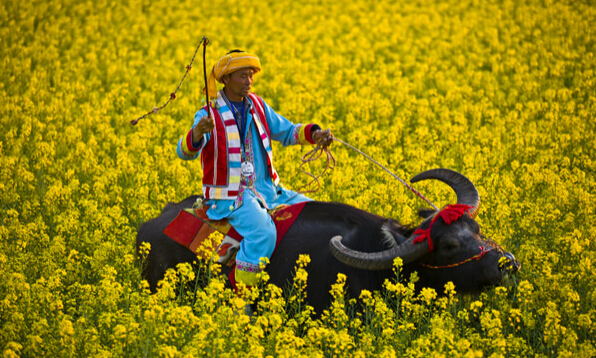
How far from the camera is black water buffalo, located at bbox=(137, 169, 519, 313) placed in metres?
4.46

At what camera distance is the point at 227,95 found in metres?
5.12

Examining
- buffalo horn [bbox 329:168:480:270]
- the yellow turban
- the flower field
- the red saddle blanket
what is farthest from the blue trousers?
the yellow turban

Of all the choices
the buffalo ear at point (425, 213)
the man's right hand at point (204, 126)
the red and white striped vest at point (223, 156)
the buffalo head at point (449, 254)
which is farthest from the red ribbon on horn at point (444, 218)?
the man's right hand at point (204, 126)

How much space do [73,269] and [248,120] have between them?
1.79 metres

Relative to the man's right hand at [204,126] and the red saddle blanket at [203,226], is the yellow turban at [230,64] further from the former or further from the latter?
the red saddle blanket at [203,226]

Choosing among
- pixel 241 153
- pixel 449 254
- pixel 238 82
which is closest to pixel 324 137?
pixel 241 153

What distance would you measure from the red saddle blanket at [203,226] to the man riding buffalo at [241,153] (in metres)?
0.07

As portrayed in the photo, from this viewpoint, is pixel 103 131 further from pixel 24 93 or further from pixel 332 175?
pixel 332 175

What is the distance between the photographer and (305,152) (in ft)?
28.2

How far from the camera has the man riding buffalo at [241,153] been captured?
4.86 meters

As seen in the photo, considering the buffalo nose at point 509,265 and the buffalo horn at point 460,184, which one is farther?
the buffalo horn at point 460,184

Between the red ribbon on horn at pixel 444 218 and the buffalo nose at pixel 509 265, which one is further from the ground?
the red ribbon on horn at pixel 444 218

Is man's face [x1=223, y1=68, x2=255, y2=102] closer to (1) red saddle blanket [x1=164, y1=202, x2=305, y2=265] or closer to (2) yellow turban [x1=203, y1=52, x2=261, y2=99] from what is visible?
(2) yellow turban [x1=203, y1=52, x2=261, y2=99]

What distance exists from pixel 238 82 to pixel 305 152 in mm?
3686
